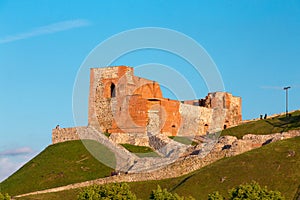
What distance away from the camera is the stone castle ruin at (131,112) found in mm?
96250

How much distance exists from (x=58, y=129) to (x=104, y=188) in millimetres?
36088

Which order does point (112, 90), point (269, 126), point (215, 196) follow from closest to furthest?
point (215, 196), point (269, 126), point (112, 90)

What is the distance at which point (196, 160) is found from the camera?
76.5 meters

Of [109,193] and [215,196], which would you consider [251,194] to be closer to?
[215,196]

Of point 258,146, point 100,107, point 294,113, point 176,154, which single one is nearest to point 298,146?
point 258,146

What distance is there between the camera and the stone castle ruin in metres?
96.2

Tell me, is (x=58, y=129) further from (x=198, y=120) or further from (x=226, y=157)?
(x=226, y=157)

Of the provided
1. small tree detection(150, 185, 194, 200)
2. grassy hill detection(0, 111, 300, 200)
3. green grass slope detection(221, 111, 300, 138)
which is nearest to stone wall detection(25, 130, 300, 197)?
grassy hill detection(0, 111, 300, 200)

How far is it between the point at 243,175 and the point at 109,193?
483 inches

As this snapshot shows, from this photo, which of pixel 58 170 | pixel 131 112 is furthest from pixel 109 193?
pixel 131 112

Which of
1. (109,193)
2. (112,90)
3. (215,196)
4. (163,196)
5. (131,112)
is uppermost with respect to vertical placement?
(112,90)

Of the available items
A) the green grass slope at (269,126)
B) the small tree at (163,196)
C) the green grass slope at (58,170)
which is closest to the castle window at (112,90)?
the green grass slope at (58,170)

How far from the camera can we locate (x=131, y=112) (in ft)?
319

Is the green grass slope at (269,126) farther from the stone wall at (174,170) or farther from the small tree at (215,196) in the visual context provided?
the small tree at (215,196)
